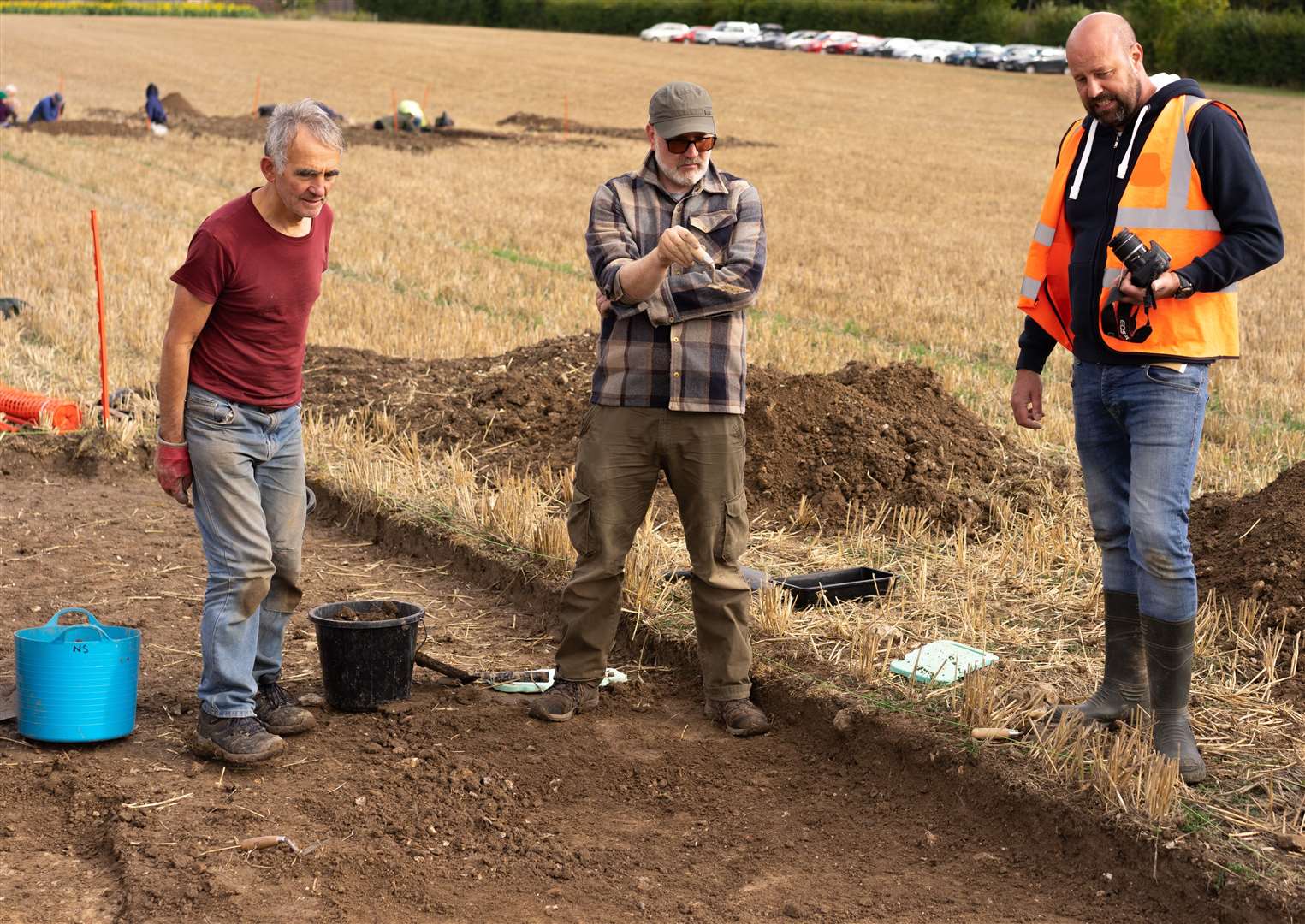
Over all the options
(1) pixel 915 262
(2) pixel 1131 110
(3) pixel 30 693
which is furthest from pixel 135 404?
(1) pixel 915 262

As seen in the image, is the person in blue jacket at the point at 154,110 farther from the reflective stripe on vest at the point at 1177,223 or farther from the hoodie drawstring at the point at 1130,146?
the reflective stripe on vest at the point at 1177,223

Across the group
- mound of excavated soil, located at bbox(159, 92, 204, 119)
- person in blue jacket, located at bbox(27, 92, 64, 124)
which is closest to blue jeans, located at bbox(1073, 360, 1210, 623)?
person in blue jacket, located at bbox(27, 92, 64, 124)

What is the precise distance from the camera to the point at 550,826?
15.8 feet

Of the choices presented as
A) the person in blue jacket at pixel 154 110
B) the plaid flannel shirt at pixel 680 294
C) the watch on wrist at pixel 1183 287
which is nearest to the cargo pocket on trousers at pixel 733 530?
the plaid flannel shirt at pixel 680 294

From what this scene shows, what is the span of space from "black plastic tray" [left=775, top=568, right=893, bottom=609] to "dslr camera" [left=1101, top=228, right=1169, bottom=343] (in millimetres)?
2211

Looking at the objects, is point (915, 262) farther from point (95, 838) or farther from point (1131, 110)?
point (95, 838)

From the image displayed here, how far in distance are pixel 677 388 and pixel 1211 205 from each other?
186 cm

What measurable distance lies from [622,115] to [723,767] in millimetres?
38159

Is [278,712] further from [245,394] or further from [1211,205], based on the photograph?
[1211,205]

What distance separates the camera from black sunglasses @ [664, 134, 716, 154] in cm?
505

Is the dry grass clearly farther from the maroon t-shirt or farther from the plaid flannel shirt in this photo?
the maroon t-shirt

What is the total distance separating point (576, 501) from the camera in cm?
554

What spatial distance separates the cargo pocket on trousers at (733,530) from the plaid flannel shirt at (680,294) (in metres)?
0.36

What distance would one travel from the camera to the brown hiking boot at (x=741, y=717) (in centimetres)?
553
